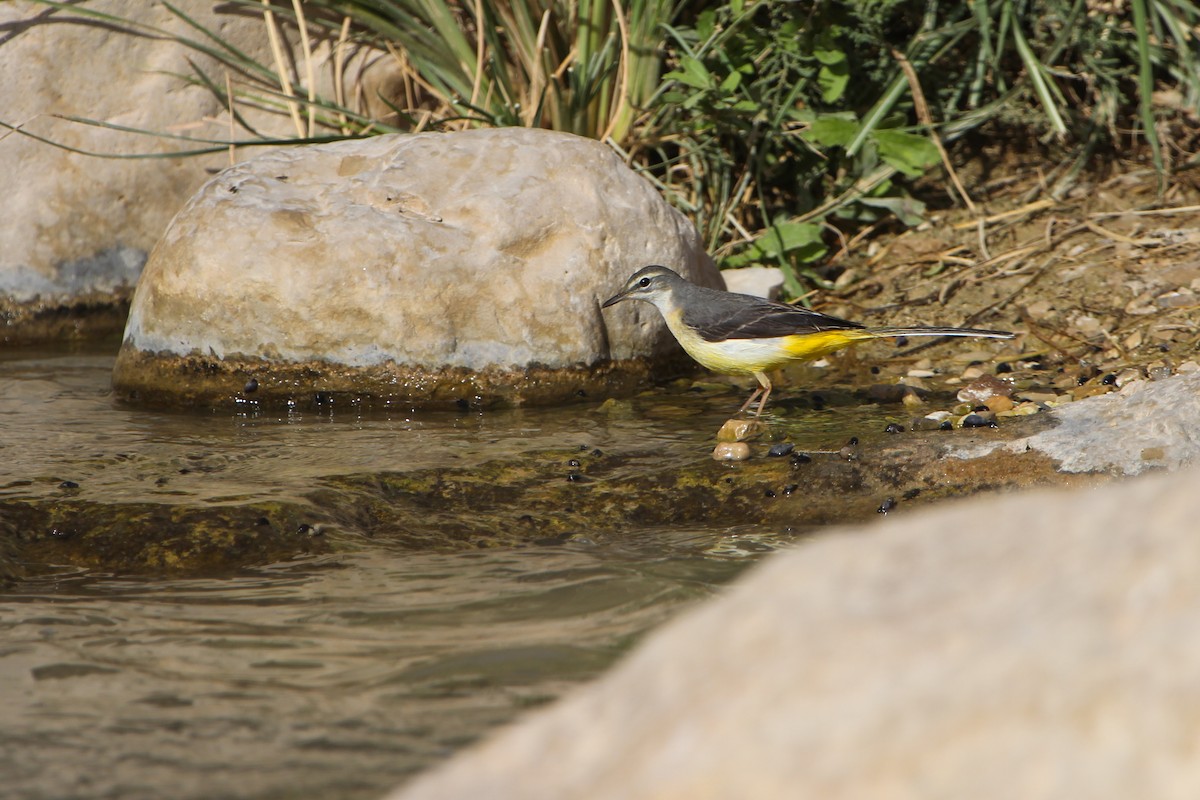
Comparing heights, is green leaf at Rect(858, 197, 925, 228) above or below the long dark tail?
above

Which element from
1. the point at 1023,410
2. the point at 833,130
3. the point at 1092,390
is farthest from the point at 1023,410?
the point at 833,130

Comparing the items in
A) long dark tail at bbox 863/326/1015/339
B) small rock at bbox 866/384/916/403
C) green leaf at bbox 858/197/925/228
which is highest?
green leaf at bbox 858/197/925/228

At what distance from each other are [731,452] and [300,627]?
203cm

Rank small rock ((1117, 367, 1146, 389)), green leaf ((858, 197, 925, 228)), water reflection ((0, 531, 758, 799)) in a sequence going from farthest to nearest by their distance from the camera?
green leaf ((858, 197, 925, 228)), small rock ((1117, 367, 1146, 389)), water reflection ((0, 531, 758, 799))

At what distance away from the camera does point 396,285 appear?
6.40m

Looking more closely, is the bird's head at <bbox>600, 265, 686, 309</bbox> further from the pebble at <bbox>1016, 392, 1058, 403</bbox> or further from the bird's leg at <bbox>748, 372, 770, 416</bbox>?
the pebble at <bbox>1016, 392, 1058, 403</bbox>

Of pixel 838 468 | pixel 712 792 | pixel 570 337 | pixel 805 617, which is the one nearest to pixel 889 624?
pixel 805 617

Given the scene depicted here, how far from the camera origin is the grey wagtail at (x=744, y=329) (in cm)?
630

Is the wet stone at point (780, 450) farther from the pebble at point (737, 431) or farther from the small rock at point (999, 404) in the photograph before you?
the small rock at point (999, 404)

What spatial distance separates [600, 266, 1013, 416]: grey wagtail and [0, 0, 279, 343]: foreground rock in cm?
356

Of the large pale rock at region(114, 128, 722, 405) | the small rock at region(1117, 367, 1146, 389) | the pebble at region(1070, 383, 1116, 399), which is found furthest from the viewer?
the large pale rock at region(114, 128, 722, 405)

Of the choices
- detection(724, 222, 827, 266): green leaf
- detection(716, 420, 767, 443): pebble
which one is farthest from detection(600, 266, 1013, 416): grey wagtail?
detection(724, 222, 827, 266): green leaf

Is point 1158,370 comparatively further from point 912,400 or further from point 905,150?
point 905,150

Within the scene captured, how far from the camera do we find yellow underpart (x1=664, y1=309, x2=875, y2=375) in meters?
6.30
